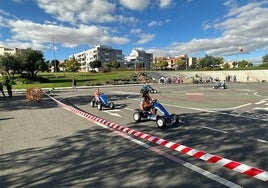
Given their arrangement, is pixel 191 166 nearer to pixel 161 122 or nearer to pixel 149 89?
pixel 161 122

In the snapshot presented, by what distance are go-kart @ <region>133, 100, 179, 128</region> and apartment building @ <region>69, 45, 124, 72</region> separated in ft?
411

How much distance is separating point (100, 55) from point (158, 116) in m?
136

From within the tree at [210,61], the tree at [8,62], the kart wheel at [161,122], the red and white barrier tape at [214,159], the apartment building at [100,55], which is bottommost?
the red and white barrier tape at [214,159]

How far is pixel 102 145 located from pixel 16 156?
7.46 feet

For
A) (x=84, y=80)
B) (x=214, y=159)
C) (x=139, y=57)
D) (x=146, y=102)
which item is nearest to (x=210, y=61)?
(x=139, y=57)

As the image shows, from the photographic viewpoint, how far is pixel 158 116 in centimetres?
924

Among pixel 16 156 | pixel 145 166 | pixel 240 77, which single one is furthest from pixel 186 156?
pixel 240 77

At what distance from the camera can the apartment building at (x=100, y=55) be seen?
140 m

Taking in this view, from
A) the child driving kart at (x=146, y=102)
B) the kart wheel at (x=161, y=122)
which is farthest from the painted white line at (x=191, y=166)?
the child driving kart at (x=146, y=102)

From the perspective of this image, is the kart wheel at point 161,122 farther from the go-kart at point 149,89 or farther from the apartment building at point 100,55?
Result: the apartment building at point 100,55

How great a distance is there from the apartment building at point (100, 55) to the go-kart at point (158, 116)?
125277 mm

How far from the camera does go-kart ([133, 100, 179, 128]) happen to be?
29.6 feet

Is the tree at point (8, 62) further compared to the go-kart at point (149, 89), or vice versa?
the tree at point (8, 62)

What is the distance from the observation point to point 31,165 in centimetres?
561
